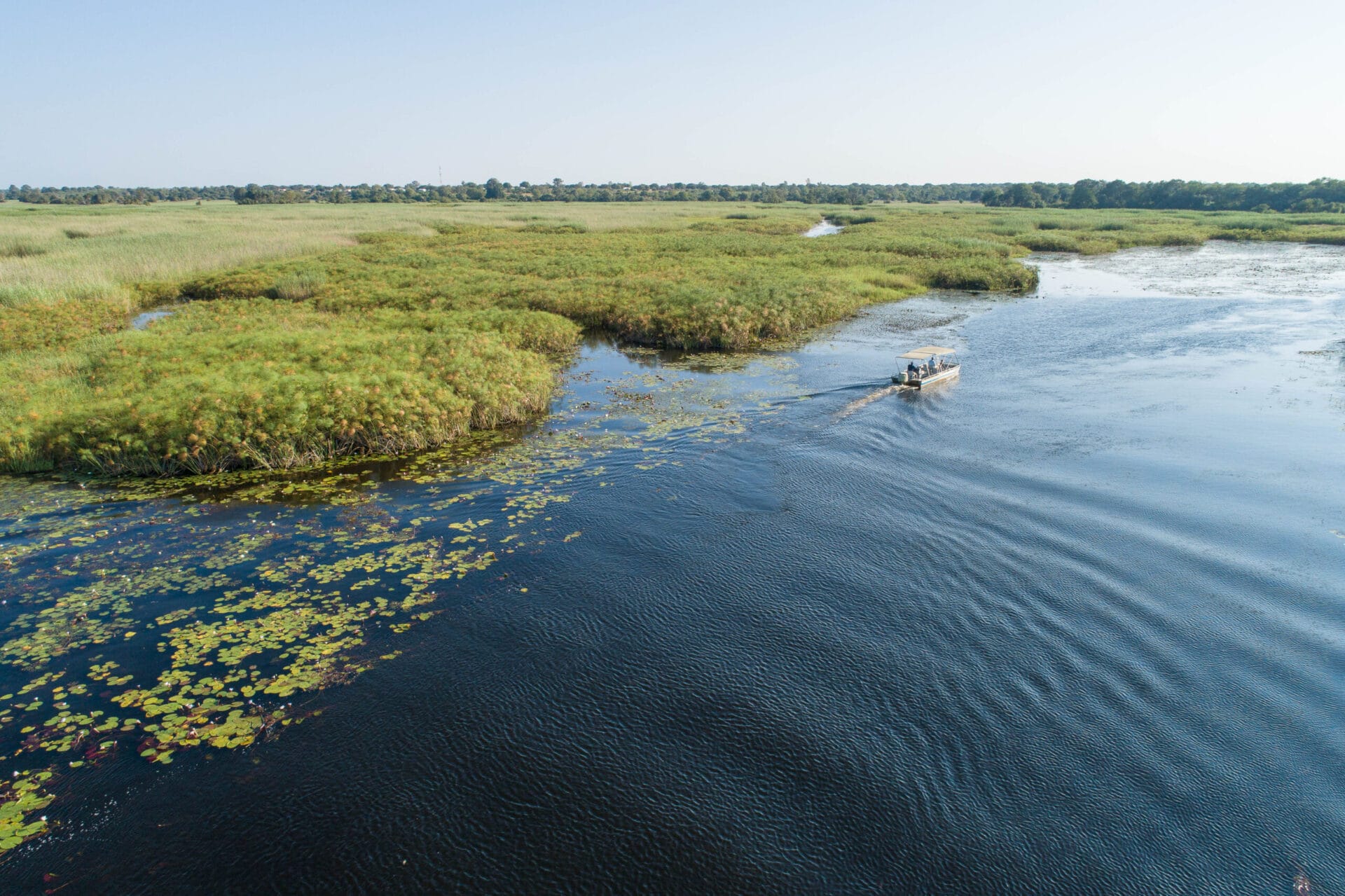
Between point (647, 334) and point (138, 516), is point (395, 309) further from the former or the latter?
point (138, 516)

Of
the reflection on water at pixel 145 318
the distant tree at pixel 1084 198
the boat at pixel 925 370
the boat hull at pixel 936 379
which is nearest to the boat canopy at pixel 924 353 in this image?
the boat at pixel 925 370

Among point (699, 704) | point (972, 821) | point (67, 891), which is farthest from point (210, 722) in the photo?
point (972, 821)

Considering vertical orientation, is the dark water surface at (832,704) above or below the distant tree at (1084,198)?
below

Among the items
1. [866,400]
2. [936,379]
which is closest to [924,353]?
[936,379]

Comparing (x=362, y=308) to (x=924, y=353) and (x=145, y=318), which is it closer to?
(x=145, y=318)

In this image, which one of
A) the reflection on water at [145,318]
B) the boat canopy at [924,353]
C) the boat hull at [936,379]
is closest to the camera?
the boat hull at [936,379]

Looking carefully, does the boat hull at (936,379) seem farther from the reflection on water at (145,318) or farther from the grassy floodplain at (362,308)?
the reflection on water at (145,318)
